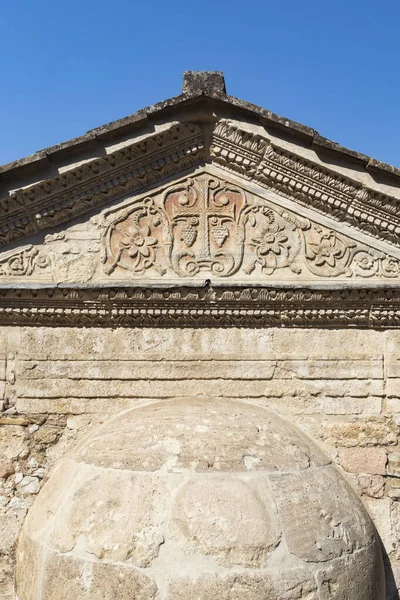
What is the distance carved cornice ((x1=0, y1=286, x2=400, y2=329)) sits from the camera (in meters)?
5.07

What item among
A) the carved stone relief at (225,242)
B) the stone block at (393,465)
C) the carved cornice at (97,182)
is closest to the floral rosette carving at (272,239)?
the carved stone relief at (225,242)

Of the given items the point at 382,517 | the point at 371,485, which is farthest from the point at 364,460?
the point at 382,517

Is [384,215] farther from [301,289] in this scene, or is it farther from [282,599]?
[282,599]

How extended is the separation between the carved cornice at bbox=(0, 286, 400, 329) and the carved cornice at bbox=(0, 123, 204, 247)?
0.67m

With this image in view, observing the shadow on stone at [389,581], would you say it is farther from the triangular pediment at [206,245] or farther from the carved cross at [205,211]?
the carved cross at [205,211]

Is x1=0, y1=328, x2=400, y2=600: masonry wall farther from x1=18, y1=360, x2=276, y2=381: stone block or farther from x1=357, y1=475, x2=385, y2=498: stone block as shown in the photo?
x1=357, y1=475, x2=385, y2=498: stone block

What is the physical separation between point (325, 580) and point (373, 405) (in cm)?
161

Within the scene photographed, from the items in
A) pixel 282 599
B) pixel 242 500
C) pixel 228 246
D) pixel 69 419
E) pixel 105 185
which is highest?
pixel 105 185

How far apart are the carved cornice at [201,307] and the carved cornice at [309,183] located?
683 millimetres

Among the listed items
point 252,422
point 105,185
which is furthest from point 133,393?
point 105,185

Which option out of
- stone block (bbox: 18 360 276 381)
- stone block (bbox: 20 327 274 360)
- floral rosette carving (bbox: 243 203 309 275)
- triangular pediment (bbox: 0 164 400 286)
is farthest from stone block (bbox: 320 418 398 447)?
floral rosette carving (bbox: 243 203 309 275)

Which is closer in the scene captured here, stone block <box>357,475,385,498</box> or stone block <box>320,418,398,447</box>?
Answer: stone block <box>357,475,385,498</box>

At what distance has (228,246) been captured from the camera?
5359mm

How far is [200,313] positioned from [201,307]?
0.17 feet
